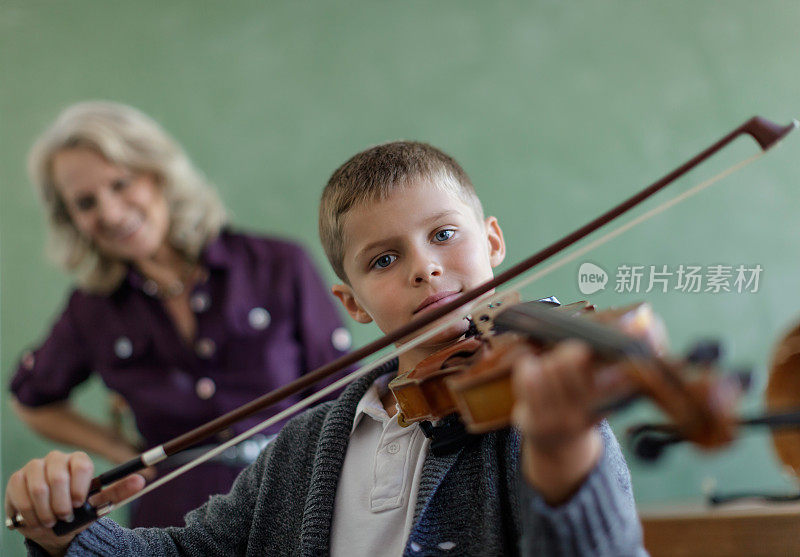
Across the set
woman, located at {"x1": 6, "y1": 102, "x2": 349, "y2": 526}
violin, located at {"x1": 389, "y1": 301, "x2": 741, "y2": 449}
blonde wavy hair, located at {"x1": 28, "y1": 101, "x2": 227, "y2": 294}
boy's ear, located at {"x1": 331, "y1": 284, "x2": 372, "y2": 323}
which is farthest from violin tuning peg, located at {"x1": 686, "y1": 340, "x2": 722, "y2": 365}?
blonde wavy hair, located at {"x1": 28, "y1": 101, "x2": 227, "y2": 294}

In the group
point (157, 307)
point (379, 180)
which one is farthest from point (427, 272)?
point (157, 307)

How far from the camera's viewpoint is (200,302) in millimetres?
1797

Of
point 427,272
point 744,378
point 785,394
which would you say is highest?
point 427,272

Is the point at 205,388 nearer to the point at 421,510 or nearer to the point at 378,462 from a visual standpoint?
the point at 378,462

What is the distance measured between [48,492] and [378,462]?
37 centimetres

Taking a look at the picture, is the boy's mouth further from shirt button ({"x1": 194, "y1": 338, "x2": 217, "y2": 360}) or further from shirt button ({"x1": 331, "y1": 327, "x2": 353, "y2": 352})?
shirt button ({"x1": 194, "y1": 338, "x2": 217, "y2": 360})

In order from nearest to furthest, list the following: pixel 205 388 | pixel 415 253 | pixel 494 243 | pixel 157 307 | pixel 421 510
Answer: pixel 421 510, pixel 415 253, pixel 494 243, pixel 205 388, pixel 157 307

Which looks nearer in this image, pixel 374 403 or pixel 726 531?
pixel 374 403

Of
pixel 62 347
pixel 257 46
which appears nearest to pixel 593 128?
pixel 257 46

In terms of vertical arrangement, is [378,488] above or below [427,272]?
below

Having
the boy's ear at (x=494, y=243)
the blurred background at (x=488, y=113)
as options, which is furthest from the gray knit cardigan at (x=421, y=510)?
the blurred background at (x=488, y=113)

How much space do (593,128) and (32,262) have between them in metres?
1.59

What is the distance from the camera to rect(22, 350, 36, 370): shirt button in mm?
1998

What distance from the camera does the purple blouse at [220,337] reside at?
5.72 feet
